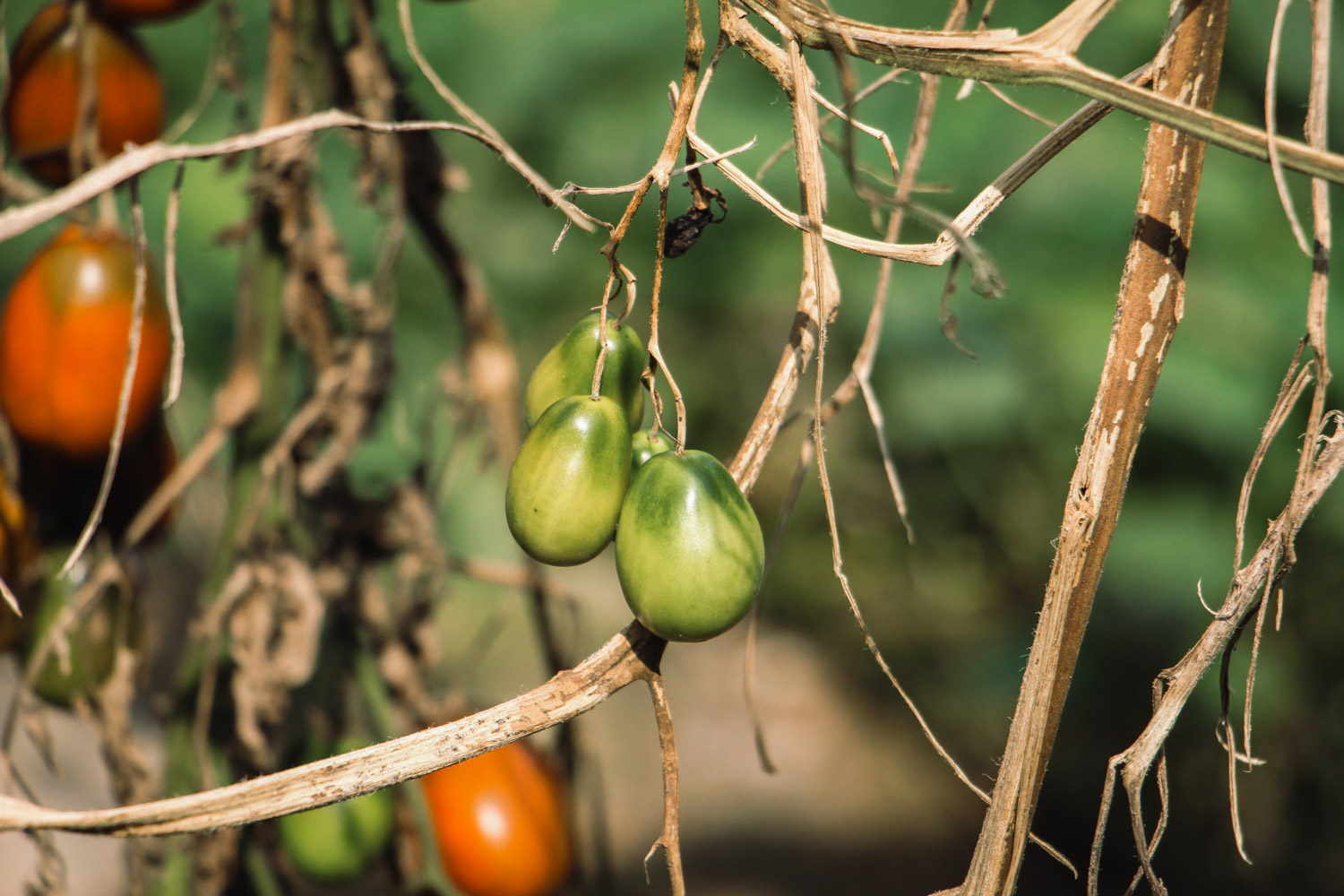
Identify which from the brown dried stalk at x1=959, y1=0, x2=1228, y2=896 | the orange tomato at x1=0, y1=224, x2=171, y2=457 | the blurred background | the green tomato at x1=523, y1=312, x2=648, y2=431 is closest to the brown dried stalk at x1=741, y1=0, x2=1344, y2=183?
the brown dried stalk at x1=959, y1=0, x2=1228, y2=896

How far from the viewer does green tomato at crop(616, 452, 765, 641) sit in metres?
0.34

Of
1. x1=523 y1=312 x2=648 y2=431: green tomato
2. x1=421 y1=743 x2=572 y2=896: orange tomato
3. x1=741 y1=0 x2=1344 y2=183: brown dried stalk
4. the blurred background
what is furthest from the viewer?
the blurred background

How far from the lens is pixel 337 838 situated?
0.66 metres

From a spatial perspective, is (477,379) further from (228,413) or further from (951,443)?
(951,443)

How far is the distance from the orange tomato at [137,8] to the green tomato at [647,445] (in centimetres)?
45

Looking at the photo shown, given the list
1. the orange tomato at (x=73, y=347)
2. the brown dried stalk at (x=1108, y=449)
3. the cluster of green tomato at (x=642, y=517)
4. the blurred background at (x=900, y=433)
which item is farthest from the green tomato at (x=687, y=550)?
the blurred background at (x=900, y=433)

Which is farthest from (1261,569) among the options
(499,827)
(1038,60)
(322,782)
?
(499,827)

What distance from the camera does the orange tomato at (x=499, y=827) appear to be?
0.70 m

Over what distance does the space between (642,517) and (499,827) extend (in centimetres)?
44

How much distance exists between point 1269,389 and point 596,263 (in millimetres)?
908

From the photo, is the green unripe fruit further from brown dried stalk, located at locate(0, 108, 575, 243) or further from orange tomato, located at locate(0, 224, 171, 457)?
brown dried stalk, located at locate(0, 108, 575, 243)

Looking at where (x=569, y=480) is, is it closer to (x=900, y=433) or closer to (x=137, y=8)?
(x=137, y=8)

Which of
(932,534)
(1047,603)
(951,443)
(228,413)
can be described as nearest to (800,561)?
(932,534)

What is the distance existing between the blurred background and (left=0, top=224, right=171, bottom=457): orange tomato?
343 mm
